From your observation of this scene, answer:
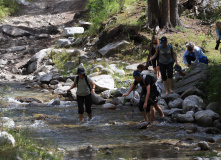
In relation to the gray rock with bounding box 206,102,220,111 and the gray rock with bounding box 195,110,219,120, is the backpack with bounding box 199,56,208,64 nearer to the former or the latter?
the gray rock with bounding box 206,102,220,111

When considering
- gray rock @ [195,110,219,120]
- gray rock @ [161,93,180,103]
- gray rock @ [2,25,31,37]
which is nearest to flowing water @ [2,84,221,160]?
gray rock @ [195,110,219,120]

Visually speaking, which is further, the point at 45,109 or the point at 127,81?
the point at 127,81

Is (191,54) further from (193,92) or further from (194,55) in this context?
(193,92)

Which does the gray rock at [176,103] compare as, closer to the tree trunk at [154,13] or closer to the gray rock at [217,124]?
the gray rock at [217,124]

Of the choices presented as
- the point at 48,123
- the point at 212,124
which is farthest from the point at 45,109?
the point at 212,124

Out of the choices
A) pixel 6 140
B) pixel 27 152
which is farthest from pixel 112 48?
pixel 27 152

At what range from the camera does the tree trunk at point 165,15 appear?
56.0 ft

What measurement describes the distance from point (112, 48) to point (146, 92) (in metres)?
9.79

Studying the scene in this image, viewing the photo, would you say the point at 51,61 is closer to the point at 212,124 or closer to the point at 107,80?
the point at 107,80

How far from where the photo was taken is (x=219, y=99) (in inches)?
375

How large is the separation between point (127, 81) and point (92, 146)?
7.30m

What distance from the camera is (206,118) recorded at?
Answer: 28.1 ft

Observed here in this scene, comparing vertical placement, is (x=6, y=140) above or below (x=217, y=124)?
above

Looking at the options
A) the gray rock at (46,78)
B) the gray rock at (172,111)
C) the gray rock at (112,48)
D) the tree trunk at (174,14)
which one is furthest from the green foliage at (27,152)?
the tree trunk at (174,14)
